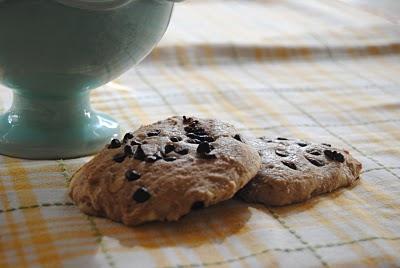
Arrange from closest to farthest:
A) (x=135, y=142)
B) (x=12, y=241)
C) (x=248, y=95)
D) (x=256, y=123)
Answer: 1. (x=12, y=241)
2. (x=135, y=142)
3. (x=256, y=123)
4. (x=248, y=95)

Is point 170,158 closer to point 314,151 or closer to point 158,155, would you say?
point 158,155

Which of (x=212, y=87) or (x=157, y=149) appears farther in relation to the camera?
(x=212, y=87)

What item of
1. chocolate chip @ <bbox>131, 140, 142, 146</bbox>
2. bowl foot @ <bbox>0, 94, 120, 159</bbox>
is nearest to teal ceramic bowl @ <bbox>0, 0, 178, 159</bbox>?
bowl foot @ <bbox>0, 94, 120, 159</bbox>

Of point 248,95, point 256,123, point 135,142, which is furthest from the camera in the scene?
point 248,95

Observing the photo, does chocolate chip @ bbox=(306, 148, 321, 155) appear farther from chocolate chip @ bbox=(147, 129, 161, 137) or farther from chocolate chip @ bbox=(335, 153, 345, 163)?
chocolate chip @ bbox=(147, 129, 161, 137)

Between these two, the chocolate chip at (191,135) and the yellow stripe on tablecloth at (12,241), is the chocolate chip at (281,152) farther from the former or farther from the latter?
the yellow stripe on tablecloth at (12,241)

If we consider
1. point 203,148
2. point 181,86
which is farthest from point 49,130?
point 181,86

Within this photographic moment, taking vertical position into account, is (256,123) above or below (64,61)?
below
